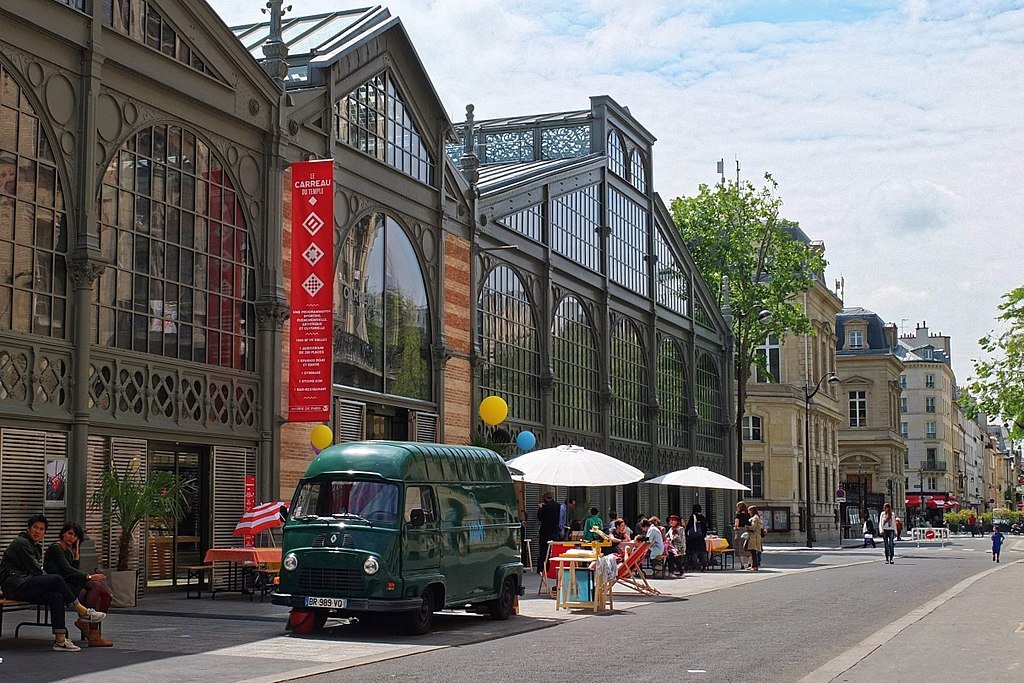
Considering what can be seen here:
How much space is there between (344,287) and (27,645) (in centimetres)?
1430

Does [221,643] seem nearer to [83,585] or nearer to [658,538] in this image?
[83,585]

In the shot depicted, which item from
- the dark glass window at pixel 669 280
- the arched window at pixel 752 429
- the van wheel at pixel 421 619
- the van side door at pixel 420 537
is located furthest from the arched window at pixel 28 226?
the arched window at pixel 752 429

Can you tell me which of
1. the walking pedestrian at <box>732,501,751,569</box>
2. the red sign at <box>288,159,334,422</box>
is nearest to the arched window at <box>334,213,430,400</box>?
the red sign at <box>288,159,334,422</box>

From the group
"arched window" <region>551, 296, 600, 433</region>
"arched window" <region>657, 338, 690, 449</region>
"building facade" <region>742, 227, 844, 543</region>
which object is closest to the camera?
"arched window" <region>551, 296, 600, 433</region>

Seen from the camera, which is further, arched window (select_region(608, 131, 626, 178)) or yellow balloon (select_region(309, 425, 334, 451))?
arched window (select_region(608, 131, 626, 178))

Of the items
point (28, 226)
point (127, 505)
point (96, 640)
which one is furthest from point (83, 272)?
point (96, 640)

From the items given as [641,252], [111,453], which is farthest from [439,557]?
[641,252]

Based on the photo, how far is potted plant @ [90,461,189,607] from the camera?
2000 centimetres

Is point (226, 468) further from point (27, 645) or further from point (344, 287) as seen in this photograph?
point (27, 645)

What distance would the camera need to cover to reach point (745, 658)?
564 inches

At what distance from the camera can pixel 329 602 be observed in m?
16.5

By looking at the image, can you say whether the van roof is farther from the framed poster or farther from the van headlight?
the framed poster

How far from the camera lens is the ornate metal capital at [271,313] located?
84.5 ft

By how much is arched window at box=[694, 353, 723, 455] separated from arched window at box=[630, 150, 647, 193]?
8627 millimetres
